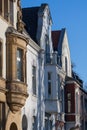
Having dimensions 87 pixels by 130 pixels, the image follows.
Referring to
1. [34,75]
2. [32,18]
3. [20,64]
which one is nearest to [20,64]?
[20,64]

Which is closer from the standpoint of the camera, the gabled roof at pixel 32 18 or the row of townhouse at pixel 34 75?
the row of townhouse at pixel 34 75

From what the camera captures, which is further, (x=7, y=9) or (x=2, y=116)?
(x=7, y=9)

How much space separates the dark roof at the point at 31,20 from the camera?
144ft

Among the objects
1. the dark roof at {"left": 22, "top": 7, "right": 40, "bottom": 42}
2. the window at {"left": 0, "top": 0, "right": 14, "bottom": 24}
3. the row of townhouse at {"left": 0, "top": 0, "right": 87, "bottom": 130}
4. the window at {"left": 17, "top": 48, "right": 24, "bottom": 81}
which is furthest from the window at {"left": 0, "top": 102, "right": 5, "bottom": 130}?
the dark roof at {"left": 22, "top": 7, "right": 40, "bottom": 42}

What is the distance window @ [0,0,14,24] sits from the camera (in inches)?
1292

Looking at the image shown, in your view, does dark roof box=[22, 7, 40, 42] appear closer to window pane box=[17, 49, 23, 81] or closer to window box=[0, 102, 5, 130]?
window pane box=[17, 49, 23, 81]

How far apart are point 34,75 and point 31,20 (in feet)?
21.3

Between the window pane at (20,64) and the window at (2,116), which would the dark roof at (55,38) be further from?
Answer: the window at (2,116)

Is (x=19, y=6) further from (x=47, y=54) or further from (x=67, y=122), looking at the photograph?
(x=67, y=122)

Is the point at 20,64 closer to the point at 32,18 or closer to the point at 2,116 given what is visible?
the point at 2,116

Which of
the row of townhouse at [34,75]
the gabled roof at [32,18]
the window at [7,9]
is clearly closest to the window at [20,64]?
the row of townhouse at [34,75]

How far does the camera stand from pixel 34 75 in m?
40.4

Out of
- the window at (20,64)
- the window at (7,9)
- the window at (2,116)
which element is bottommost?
the window at (2,116)

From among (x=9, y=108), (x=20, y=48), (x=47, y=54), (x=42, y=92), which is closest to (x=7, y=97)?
(x=9, y=108)
